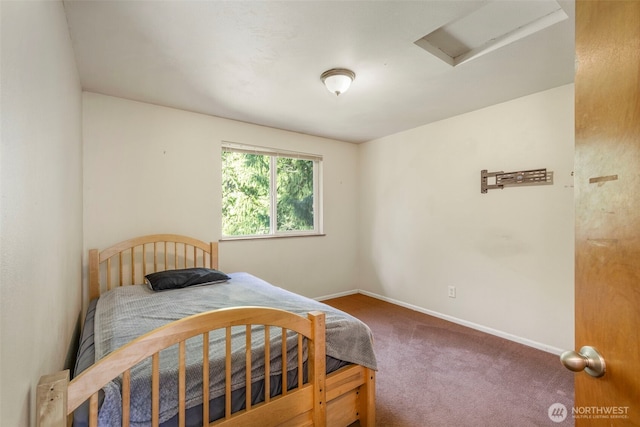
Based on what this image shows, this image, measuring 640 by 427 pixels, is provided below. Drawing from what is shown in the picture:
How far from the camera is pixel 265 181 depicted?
137 inches

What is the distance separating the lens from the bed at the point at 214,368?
3.01 feet

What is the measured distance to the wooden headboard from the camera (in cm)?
238

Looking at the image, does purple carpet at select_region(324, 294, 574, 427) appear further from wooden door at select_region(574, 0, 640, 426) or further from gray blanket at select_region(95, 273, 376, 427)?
wooden door at select_region(574, 0, 640, 426)

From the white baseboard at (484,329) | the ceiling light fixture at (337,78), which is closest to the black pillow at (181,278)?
the ceiling light fixture at (337,78)

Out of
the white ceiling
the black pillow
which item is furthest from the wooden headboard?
the white ceiling

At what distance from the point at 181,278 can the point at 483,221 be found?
9.36 ft

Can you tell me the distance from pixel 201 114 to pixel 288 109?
0.92 m

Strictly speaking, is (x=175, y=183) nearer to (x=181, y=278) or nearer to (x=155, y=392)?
(x=181, y=278)

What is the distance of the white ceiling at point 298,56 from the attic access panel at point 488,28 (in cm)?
2

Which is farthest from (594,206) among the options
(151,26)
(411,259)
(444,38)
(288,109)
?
(411,259)

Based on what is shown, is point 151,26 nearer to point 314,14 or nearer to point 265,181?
point 314,14

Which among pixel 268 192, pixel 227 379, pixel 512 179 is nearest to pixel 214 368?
pixel 227 379

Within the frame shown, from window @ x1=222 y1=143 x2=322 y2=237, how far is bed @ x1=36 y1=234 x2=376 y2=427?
1404mm

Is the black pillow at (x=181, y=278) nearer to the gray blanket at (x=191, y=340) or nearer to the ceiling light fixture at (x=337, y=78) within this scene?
the gray blanket at (x=191, y=340)
